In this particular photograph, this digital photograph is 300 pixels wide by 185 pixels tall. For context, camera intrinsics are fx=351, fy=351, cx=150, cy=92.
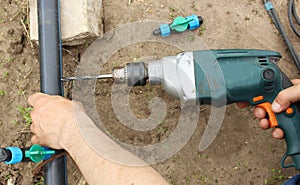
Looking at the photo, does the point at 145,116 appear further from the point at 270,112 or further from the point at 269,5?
the point at 269,5

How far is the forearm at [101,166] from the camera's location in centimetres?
108

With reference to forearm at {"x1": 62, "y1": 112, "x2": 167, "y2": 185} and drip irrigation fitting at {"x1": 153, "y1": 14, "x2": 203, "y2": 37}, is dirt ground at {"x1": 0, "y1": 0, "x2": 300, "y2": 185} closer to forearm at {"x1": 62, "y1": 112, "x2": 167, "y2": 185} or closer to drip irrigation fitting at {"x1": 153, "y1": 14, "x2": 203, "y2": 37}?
drip irrigation fitting at {"x1": 153, "y1": 14, "x2": 203, "y2": 37}

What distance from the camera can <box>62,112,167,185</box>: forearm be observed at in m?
1.08

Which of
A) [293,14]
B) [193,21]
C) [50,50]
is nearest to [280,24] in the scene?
[293,14]

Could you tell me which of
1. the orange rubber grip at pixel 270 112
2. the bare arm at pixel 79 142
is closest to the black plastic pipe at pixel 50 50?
the bare arm at pixel 79 142

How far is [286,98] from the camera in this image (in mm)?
1279

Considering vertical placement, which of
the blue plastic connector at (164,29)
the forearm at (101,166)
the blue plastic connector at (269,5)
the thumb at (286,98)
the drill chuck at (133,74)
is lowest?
the forearm at (101,166)

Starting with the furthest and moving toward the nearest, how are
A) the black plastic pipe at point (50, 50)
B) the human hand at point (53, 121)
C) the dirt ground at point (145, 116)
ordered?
1. the dirt ground at point (145, 116)
2. the black plastic pipe at point (50, 50)
3. the human hand at point (53, 121)

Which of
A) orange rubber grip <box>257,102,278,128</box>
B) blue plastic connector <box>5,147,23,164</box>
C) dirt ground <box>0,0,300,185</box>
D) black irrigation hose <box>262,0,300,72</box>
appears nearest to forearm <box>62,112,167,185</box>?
blue plastic connector <box>5,147,23,164</box>

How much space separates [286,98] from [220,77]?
251 millimetres

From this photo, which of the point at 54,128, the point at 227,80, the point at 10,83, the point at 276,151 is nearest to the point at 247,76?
the point at 227,80

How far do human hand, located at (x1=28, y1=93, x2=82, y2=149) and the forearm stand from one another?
0.03 m

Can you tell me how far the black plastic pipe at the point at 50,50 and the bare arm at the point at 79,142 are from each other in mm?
87

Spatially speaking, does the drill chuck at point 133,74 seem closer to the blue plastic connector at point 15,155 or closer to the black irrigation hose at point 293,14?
the blue plastic connector at point 15,155
